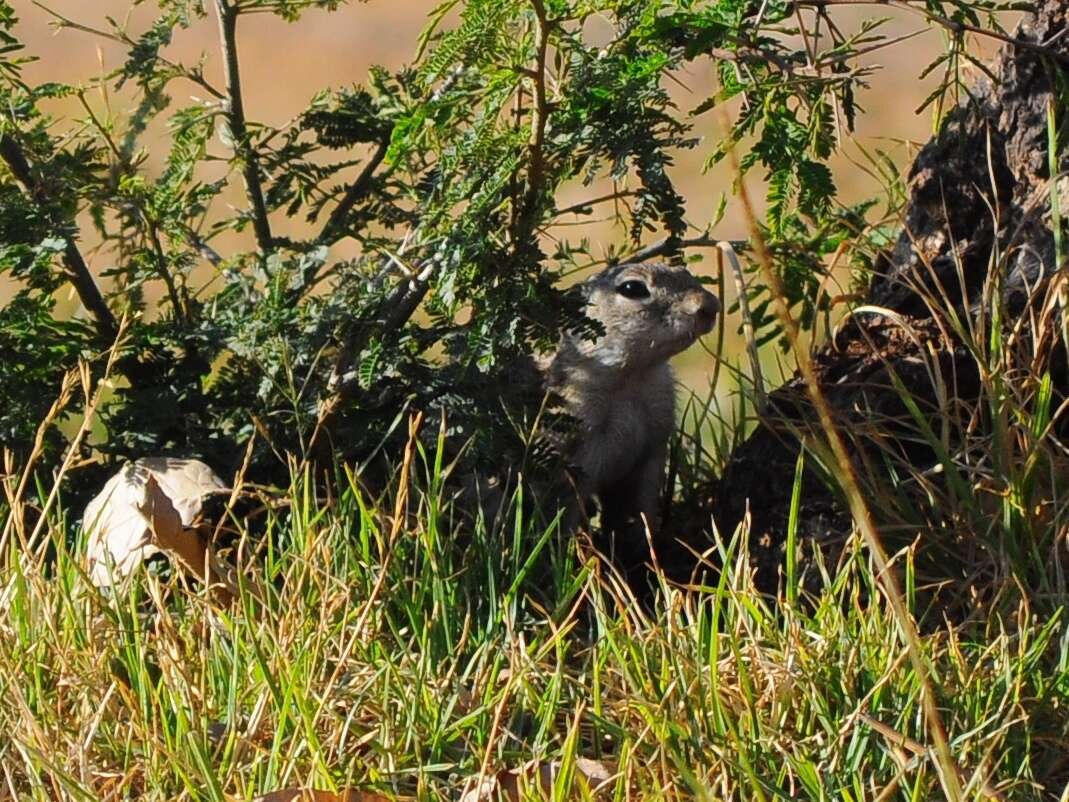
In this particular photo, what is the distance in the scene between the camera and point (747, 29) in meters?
3.21

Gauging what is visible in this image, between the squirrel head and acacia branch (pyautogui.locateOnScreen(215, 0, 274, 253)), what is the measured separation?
888mm

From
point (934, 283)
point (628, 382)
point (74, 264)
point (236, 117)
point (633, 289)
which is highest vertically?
point (236, 117)

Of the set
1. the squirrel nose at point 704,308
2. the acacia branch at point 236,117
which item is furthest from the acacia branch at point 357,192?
the squirrel nose at point 704,308

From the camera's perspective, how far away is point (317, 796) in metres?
2.42

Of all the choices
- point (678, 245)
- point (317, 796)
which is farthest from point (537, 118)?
point (317, 796)

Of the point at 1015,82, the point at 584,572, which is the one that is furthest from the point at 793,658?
the point at 1015,82

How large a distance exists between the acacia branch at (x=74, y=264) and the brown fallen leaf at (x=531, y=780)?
A: 5.76ft

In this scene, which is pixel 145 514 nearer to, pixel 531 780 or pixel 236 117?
pixel 531 780

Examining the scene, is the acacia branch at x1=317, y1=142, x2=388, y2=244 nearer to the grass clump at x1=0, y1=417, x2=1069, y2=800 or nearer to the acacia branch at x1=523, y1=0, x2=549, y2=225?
the acacia branch at x1=523, y1=0, x2=549, y2=225

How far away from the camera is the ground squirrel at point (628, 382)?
4062mm

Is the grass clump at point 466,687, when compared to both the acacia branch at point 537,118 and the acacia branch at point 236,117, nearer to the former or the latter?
the acacia branch at point 537,118

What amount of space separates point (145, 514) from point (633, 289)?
1.58 meters

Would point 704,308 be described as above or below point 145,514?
above

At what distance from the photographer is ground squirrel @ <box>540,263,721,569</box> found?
13.3 ft
